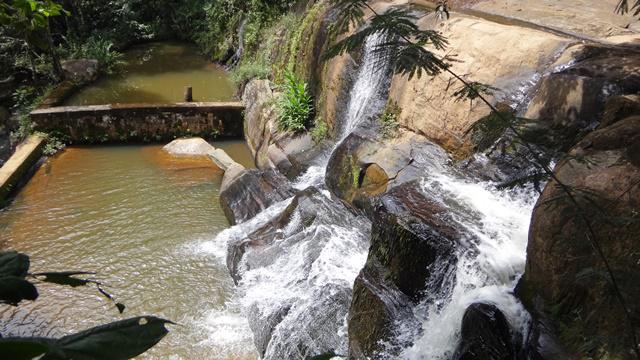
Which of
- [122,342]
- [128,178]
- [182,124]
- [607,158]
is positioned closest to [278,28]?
[182,124]

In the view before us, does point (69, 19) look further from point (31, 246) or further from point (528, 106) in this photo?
point (528, 106)

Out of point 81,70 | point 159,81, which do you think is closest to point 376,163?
point 159,81

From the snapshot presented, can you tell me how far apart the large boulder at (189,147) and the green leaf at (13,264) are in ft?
27.0

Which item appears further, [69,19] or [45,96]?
[69,19]

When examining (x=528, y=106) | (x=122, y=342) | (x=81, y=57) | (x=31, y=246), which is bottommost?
(x=31, y=246)

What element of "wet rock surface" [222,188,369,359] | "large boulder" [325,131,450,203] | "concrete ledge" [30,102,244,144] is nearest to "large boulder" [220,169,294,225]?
"wet rock surface" [222,188,369,359]

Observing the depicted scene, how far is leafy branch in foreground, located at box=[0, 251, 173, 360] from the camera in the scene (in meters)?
0.65

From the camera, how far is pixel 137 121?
31.3 ft

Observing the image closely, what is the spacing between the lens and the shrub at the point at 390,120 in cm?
653

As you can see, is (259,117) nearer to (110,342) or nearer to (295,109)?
(295,109)

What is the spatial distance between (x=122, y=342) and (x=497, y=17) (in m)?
7.51

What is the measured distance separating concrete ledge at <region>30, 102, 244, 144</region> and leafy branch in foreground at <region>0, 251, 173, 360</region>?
920cm

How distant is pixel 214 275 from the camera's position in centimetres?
603

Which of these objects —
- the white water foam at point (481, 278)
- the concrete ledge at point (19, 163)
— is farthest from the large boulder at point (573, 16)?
the concrete ledge at point (19, 163)
